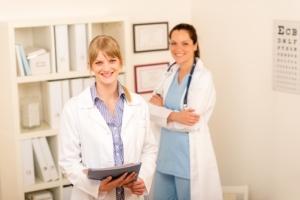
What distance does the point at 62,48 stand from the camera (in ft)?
11.2

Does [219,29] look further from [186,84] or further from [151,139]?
[151,139]

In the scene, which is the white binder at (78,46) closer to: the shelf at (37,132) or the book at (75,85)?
the book at (75,85)

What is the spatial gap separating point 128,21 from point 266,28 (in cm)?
87

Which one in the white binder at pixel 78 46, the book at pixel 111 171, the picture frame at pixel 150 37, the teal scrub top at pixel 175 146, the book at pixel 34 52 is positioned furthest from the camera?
the picture frame at pixel 150 37

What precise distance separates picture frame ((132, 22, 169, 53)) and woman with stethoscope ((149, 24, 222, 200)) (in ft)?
2.25

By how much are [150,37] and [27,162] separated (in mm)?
1252

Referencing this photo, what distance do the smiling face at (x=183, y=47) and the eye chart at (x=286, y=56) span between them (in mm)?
530

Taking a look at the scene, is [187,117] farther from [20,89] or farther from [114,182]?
[20,89]

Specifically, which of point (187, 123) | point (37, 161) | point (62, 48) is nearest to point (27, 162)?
point (37, 161)

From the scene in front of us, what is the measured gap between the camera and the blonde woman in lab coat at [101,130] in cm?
246

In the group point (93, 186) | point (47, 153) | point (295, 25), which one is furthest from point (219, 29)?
point (93, 186)

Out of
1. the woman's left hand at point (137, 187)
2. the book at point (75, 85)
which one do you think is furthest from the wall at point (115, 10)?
the woman's left hand at point (137, 187)

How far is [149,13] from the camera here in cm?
395

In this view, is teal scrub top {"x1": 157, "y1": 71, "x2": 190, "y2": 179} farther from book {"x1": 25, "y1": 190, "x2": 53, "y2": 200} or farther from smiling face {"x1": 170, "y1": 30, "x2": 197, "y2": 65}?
book {"x1": 25, "y1": 190, "x2": 53, "y2": 200}
